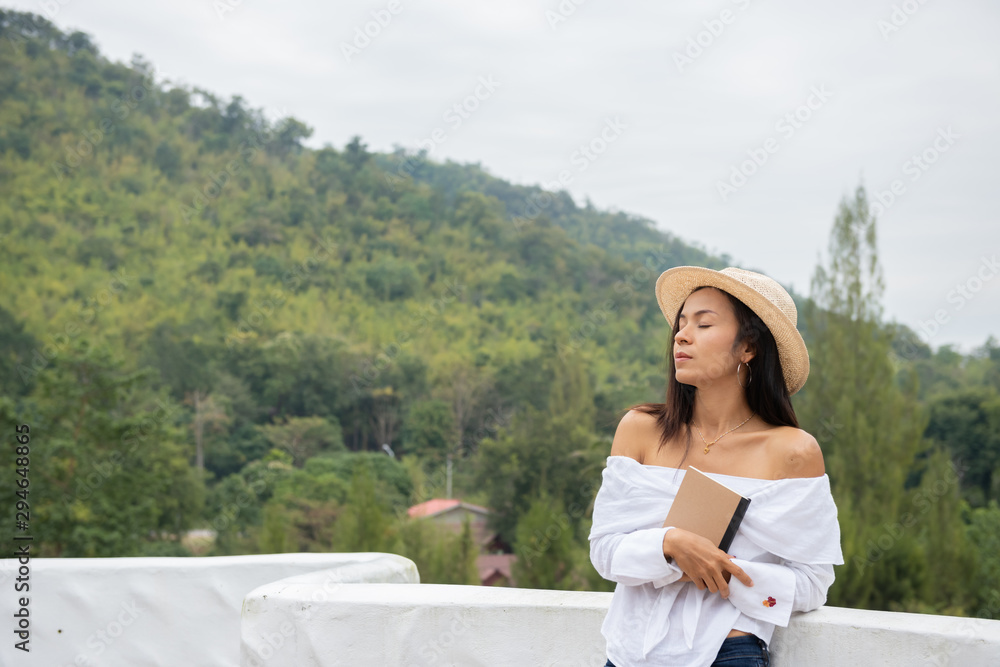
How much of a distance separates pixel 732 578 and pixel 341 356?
31781 millimetres

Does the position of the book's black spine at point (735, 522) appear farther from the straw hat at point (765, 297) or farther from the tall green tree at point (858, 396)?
the tall green tree at point (858, 396)

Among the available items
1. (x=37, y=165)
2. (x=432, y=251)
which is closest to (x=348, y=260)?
(x=432, y=251)

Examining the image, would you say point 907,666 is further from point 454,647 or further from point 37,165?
point 37,165

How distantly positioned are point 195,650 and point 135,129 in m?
52.5

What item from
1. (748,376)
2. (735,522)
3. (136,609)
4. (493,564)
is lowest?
(493,564)

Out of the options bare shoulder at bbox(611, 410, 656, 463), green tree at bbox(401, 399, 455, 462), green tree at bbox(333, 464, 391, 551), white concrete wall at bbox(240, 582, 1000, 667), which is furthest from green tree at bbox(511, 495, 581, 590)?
green tree at bbox(401, 399, 455, 462)

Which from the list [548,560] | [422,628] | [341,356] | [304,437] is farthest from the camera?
[341,356]

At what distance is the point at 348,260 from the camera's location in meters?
45.2

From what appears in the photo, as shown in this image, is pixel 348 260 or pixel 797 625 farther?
pixel 348 260

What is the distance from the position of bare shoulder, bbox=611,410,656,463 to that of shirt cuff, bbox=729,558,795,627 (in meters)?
0.23

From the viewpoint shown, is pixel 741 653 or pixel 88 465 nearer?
pixel 741 653

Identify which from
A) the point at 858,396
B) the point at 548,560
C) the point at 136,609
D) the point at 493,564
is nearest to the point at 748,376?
the point at 136,609

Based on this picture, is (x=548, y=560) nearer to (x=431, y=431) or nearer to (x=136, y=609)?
(x=136, y=609)

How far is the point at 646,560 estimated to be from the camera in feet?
4.06
